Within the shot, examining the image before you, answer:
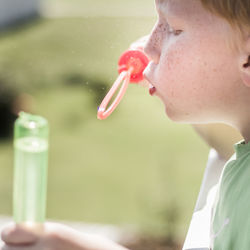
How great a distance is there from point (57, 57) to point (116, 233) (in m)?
2.26

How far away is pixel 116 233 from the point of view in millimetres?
1895

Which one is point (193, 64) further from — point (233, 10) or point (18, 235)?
point (18, 235)

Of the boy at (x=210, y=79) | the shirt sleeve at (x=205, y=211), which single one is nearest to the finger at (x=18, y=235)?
the boy at (x=210, y=79)

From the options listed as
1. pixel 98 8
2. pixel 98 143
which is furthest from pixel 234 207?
pixel 98 8

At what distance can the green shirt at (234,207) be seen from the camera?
2.32ft

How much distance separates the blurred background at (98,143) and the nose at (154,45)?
69 mm

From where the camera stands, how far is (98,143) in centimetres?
271

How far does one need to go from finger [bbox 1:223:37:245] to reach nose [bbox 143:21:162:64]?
283 millimetres

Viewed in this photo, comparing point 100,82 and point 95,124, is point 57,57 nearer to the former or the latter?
point 100,82

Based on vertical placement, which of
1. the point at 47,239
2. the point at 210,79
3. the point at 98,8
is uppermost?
the point at 98,8

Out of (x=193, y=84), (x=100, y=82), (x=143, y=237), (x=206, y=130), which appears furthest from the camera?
(x=100, y=82)

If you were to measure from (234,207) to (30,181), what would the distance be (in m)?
0.27

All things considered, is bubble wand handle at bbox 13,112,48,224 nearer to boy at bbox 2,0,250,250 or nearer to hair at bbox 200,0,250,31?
boy at bbox 2,0,250,250

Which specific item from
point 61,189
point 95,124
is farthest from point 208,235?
point 95,124
